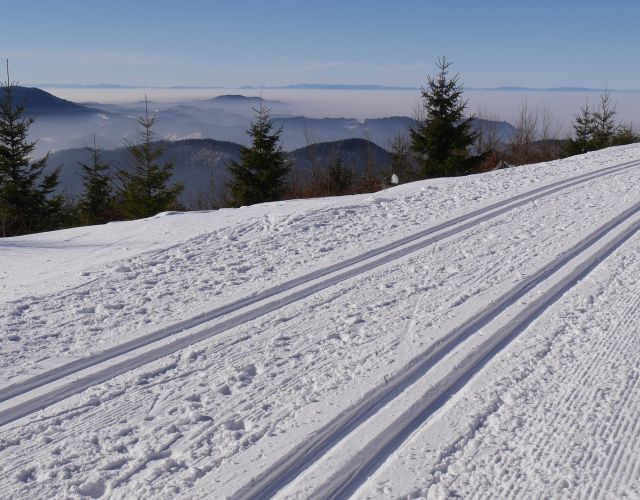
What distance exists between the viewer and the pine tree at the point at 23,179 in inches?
1150

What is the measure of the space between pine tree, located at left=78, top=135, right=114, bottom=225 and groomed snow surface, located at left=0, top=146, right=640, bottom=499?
31302 mm

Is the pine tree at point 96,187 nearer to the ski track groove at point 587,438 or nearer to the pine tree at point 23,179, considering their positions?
the pine tree at point 23,179

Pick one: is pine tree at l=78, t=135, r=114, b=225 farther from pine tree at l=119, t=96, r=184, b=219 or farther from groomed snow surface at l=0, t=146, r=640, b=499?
groomed snow surface at l=0, t=146, r=640, b=499

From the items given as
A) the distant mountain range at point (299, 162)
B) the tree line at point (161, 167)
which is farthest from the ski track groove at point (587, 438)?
the distant mountain range at point (299, 162)

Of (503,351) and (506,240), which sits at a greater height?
(506,240)

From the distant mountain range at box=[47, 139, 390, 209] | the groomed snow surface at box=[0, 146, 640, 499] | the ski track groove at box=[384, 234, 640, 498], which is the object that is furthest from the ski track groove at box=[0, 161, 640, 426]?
the distant mountain range at box=[47, 139, 390, 209]

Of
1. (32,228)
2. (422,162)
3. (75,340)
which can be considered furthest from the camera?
(422,162)

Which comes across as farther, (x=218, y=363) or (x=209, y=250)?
(x=209, y=250)

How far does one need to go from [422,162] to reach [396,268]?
27015 millimetres

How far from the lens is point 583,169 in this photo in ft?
36.7

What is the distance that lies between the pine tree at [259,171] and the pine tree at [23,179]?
9.25 meters

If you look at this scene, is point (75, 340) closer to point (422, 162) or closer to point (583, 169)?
point (583, 169)

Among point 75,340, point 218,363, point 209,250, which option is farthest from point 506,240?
point 75,340

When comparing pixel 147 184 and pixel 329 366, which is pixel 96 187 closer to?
pixel 147 184
